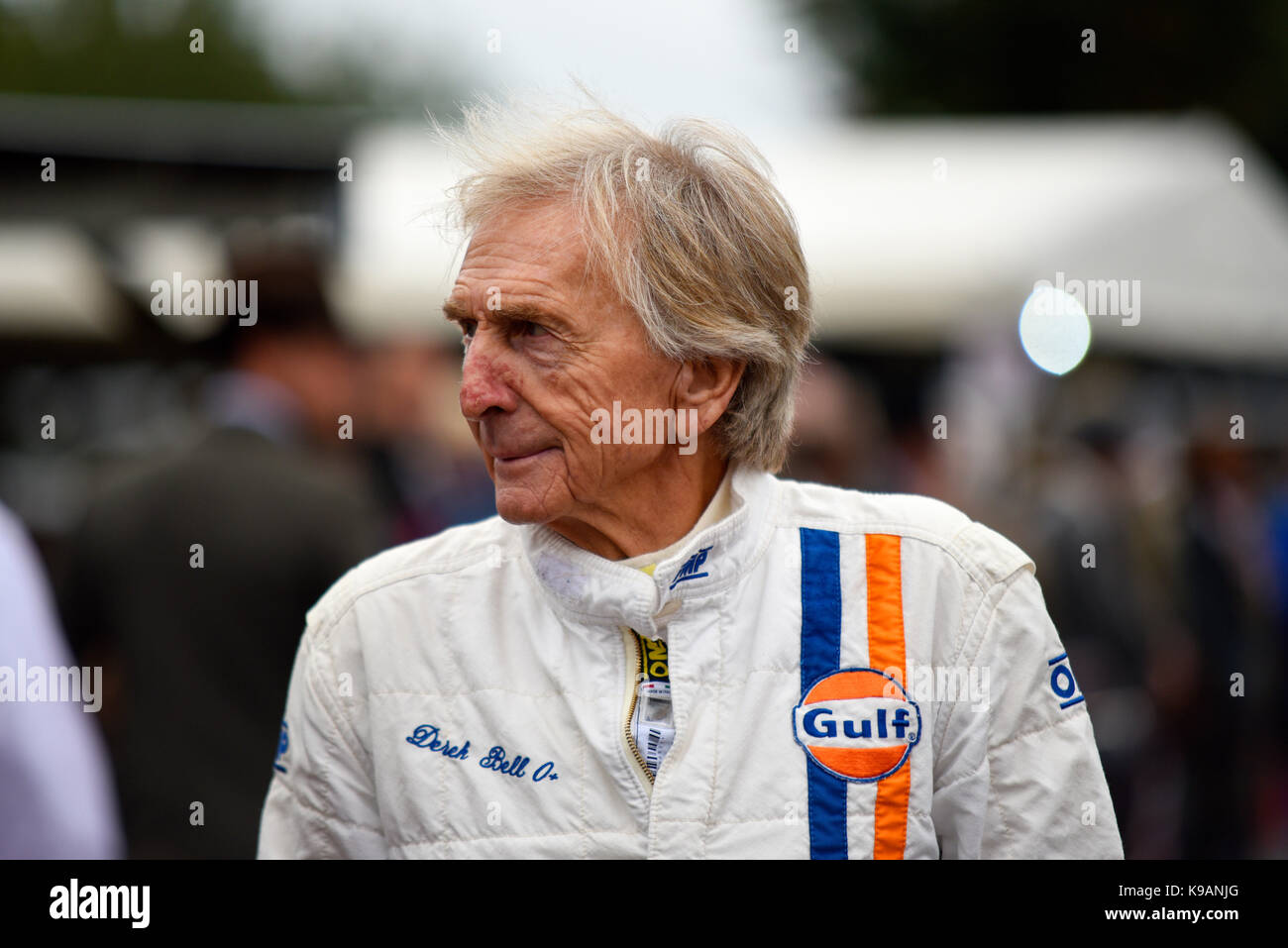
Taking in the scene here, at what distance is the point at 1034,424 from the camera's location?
803 cm

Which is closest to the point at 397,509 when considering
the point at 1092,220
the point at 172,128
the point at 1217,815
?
the point at 172,128

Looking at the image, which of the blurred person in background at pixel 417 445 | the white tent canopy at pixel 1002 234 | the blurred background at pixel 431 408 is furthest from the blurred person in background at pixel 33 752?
the white tent canopy at pixel 1002 234

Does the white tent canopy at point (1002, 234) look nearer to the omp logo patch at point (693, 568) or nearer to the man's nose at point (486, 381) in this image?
the man's nose at point (486, 381)

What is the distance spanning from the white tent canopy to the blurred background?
0.03m

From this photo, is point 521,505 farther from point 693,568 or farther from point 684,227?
point 684,227

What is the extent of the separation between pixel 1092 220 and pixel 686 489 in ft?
25.4

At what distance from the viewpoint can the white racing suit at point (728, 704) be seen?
206 cm

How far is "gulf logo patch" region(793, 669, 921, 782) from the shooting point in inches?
81.6

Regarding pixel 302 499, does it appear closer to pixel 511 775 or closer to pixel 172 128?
pixel 511 775

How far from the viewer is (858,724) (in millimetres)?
2086

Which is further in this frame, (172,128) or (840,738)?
(172,128)

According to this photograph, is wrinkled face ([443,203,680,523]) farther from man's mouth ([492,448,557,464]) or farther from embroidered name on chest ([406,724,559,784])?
embroidered name on chest ([406,724,559,784])
